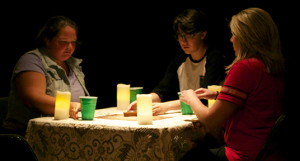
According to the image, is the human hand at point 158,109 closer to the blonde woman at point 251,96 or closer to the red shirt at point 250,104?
the blonde woman at point 251,96

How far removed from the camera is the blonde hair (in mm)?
1658

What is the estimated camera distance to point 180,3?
367 cm

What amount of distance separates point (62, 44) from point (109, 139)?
140 cm

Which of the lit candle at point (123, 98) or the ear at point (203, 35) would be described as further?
the ear at point (203, 35)

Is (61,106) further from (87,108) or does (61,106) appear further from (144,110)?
(144,110)

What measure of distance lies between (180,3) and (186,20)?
105 cm

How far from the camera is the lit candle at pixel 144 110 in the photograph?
5.41 feet

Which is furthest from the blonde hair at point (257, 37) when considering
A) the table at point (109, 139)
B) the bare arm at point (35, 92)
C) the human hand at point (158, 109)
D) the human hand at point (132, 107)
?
the bare arm at point (35, 92)

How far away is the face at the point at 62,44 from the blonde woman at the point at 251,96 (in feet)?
5.18

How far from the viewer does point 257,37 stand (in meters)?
1.67

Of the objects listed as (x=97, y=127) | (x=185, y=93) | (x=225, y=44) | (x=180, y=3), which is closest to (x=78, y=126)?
Answer: (x=97, y=127)

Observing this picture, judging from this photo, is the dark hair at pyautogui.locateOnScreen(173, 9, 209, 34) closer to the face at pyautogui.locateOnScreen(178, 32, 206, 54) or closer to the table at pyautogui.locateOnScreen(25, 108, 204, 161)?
the face at pyautogui.locateOnScreen(178, 32, 206, 54)

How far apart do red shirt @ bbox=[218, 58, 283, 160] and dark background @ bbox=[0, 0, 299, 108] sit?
1786mm

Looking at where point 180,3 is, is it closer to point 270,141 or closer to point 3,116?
point 3,116
